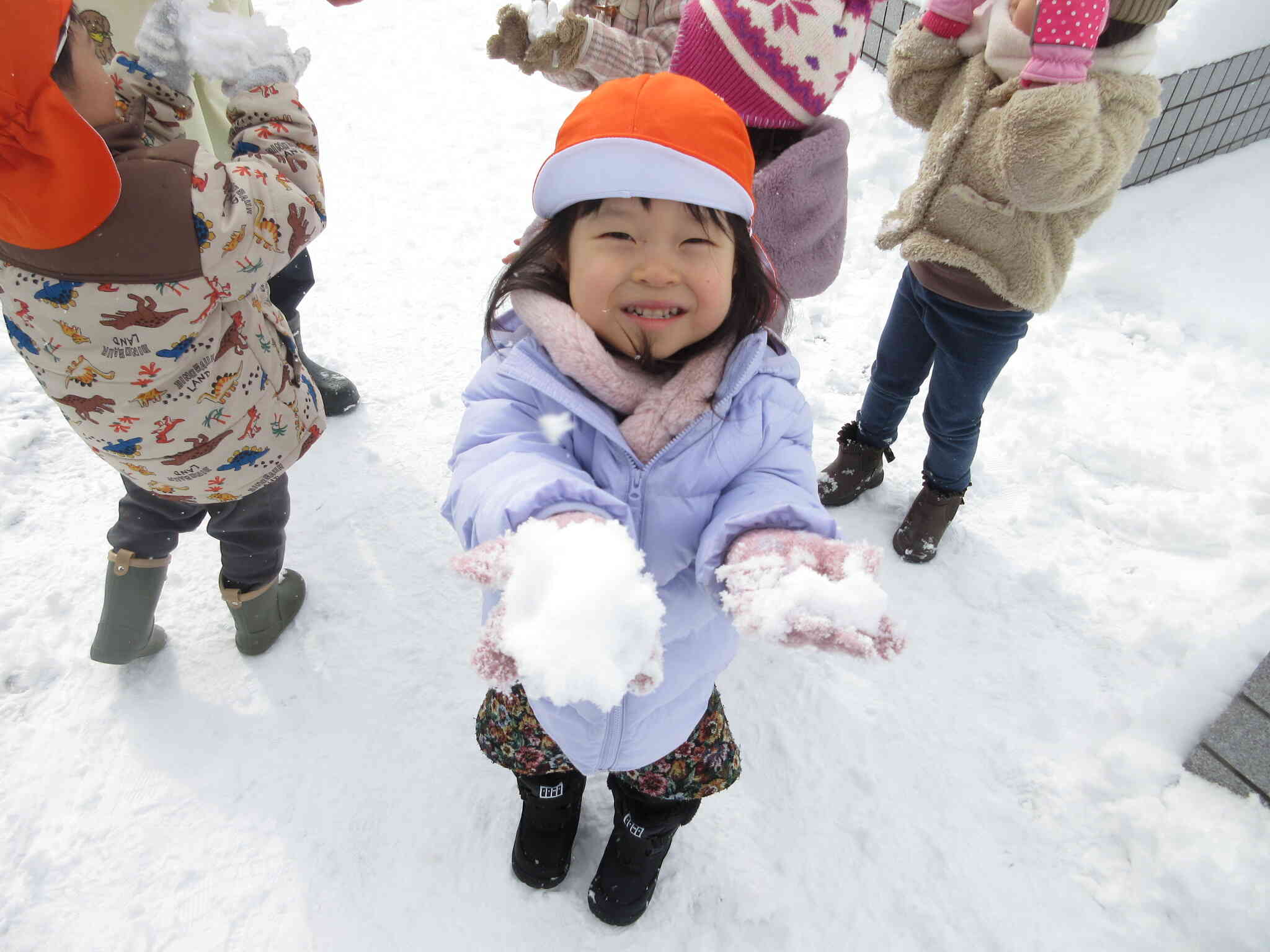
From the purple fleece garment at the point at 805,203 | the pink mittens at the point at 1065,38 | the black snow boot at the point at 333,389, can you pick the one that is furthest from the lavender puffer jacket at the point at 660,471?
the black snow boot at the point at 333,389

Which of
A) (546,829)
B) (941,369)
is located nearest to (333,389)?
(546,829)

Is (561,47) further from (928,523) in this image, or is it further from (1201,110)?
(1201,110)

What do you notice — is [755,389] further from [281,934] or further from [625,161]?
[281,934]

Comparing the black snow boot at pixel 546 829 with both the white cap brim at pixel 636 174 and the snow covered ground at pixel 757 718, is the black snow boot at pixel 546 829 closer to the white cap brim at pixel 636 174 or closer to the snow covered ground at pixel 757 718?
the snow covered ground at pixel 757 718

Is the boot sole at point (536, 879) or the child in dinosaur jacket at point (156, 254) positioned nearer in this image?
the child in dinosaur jacket at point (156, 254)

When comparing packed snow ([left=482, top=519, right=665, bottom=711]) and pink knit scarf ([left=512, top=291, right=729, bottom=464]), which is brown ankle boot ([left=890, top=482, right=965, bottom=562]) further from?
packed snow ([left=482, top=519, right=665, bottom=711])

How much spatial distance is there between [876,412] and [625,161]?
159 cm

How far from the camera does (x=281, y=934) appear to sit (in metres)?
1.50

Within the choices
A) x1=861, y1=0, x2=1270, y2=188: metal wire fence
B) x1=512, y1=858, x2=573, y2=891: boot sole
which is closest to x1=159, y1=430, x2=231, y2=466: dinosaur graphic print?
x1=512, y1=858, x2=573, y2=891: boot sole

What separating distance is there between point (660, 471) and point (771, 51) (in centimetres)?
101

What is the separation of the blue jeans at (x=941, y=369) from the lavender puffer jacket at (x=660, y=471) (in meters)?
0.97

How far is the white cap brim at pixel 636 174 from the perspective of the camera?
1.07 meters

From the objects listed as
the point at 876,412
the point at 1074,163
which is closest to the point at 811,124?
the point at 1074,163

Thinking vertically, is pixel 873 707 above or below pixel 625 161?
below
